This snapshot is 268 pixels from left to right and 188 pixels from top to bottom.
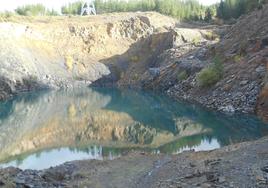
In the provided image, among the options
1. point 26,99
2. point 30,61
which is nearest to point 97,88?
Answer: point 30,61

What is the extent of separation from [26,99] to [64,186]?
5080 cm

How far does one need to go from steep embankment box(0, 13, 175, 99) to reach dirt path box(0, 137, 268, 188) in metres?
48.6

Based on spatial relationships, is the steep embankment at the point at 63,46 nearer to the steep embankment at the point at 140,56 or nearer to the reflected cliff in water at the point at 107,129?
the steep embankment at the point at 140,56

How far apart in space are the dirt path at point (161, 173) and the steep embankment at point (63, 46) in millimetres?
48605

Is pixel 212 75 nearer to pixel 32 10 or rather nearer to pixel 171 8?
pixel 171 8

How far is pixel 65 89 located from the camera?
80.6 m

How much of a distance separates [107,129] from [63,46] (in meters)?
55.5

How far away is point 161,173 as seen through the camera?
18.6 metres

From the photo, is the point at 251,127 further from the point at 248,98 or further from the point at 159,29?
the point at 159,29

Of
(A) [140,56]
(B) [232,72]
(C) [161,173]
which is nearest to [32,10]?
(A) [140,56]

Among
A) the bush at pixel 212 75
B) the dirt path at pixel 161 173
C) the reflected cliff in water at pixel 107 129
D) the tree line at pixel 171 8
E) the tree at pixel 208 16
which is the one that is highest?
the tree line at pixel 171 8

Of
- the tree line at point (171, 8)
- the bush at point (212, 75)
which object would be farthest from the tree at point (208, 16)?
the bush at point (212, 75)

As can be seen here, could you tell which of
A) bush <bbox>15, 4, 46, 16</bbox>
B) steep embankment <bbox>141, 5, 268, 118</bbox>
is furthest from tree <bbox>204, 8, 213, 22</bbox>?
bush <bbox>15, 4, 46, 16</bbox>

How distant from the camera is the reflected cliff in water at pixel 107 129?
3066 centimetres
